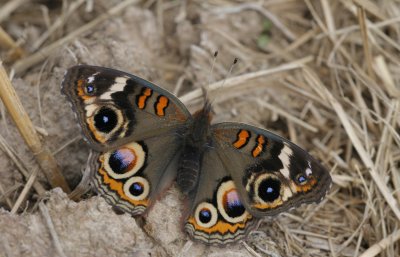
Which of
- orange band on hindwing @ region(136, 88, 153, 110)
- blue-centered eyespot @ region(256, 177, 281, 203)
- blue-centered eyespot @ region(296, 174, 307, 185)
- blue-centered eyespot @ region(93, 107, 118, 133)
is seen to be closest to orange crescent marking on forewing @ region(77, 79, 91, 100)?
blue-centered eyespot @ region(93, 107, 118, 133)

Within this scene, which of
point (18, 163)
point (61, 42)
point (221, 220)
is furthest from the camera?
point (61, 42)

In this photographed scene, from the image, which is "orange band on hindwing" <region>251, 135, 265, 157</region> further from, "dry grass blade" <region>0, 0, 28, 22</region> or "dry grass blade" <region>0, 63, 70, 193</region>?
"dry grass blade" <region>0, 0, 28, 22</region>

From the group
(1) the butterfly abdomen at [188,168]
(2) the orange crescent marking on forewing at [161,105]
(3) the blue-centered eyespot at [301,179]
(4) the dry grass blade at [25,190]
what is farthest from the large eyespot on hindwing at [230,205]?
(4) the dry grass blade at [25,190]

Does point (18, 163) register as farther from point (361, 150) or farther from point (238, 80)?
point (361, 150)

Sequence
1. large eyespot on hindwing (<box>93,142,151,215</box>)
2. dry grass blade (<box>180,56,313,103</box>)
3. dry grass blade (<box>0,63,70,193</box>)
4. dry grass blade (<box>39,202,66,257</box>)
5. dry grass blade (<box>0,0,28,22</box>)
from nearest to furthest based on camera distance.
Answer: dry grass blade (<box>39,202,66,257</box>)
dry grass blade (<box>0,63,70,193</box>)
large eyespot on hindwing (<box>93,142,151,215</box>)
dry grass blade (<box>180,56,313,103</box>)
dry grass blade (<box>0,0,28,22</box>)

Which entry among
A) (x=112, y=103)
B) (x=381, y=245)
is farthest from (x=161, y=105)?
(x=381, y=245)

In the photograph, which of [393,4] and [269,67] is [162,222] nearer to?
[269,67]

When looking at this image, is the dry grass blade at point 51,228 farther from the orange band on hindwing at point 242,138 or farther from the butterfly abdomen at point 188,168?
the orange band on hindwing at point 242,138
